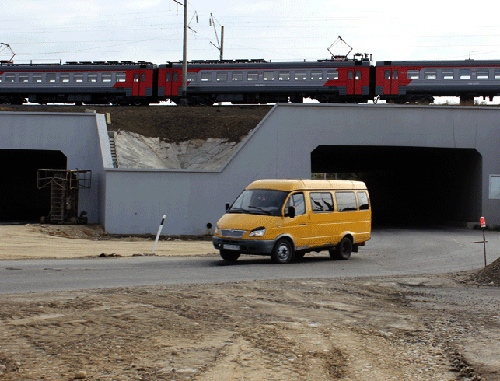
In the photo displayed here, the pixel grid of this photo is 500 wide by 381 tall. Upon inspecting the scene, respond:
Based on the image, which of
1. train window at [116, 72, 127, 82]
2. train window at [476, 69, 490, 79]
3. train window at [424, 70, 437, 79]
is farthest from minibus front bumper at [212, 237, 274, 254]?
train window at [116, 72, 127, 82]

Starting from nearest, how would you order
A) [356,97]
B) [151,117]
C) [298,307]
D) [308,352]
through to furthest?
1. [308,352]
2. [298,307]
3. [151,117]
4. [356,97]

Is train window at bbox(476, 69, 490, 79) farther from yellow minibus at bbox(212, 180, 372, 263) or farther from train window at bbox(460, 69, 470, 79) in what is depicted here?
yellow minibus at bbox(212, 180, 372, 263)

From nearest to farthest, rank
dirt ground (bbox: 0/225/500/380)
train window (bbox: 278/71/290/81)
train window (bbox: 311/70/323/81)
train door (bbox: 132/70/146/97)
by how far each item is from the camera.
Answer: dirt ground (bbox: 0/225/500/380)
train window (bbox: 311/70/323/81)
train window (bbox: 278/71/290/81)
train door (bbox: 132/70/146/97)

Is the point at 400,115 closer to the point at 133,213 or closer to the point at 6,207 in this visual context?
the point at 133,213

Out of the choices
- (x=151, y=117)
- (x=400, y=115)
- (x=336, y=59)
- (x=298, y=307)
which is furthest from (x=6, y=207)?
(x=298, y=307)

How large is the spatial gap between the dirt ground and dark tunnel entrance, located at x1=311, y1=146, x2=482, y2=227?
879 inches

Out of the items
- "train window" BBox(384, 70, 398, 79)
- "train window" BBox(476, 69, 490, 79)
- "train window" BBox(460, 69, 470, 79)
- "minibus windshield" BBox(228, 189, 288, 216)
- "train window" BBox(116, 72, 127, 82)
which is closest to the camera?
"minibus windshield" BBox(228, 189, 288, 216)

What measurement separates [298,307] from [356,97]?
31.5m

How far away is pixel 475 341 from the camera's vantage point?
7.18 m

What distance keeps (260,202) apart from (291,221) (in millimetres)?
983

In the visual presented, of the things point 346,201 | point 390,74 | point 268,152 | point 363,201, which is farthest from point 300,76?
point 346,201

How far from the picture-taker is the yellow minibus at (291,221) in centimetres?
1506

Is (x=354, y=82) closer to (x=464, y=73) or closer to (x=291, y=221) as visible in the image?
(x=464, y=73)

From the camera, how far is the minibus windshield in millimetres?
15508
